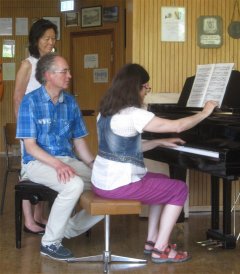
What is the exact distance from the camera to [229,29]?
4.75 meters

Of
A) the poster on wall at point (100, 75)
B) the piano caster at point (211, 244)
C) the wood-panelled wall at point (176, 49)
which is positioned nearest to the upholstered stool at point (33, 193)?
the piano caster at point (211, 244)

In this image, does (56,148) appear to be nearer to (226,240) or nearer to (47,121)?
(47,121)

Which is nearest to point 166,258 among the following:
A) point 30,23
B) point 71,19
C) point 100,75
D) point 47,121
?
point 47,121

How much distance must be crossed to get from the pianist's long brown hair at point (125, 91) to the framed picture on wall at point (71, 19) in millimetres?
5879

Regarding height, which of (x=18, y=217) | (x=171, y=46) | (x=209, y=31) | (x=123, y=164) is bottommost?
(x=18, y=217)

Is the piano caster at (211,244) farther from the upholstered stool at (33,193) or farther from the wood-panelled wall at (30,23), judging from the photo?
the wood-panelled wall at (30,23)

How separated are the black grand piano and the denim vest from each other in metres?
0.35

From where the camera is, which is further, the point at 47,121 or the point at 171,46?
the point at 171,46

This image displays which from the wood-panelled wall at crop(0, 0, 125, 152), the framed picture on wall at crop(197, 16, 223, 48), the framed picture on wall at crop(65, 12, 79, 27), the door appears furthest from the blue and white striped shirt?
the wood-panelled wall at crop(0, 0, 125, 152)

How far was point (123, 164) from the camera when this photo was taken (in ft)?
10.4

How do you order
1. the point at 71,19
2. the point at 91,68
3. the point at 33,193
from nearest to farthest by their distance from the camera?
the point at 33,193 → the point at 91,68 → the point at 71,19

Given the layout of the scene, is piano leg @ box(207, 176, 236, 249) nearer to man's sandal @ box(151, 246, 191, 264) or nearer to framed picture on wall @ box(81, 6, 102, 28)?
man's sandal @ box(151, 246, 191, 264)

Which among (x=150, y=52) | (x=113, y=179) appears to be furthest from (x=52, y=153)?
(x=150, y=52)

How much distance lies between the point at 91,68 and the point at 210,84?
5096mm
